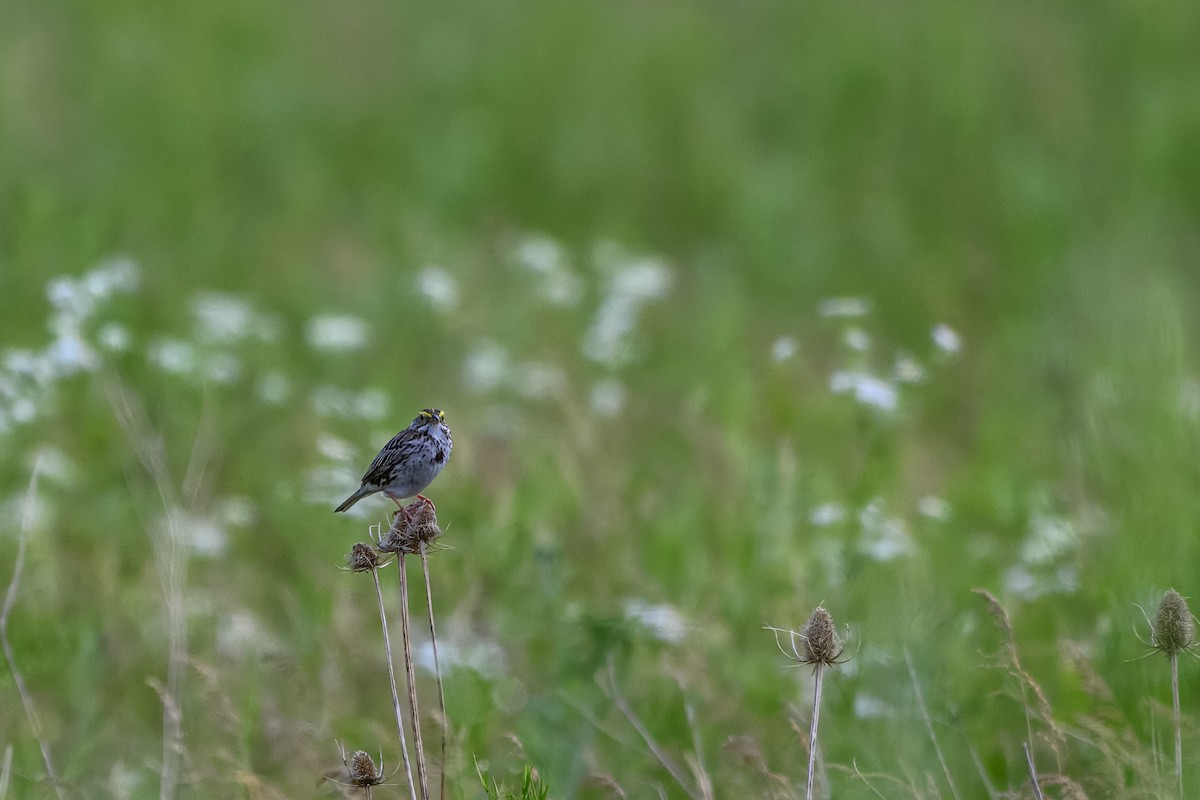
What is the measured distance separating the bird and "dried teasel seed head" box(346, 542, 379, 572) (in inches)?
11.5

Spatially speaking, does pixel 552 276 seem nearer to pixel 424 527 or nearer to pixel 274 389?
pixel 274 389

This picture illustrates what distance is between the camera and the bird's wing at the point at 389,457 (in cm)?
249

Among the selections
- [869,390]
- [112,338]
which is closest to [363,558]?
[869,390]

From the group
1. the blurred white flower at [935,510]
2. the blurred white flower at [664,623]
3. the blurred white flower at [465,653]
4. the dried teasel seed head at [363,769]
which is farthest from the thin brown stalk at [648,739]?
the blurred white flower at [935,510]

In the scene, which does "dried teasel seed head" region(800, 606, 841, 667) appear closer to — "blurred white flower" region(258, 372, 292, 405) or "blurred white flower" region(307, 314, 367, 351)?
"blurred white flower" region(258, 372, 292, 405)

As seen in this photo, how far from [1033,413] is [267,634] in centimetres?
349

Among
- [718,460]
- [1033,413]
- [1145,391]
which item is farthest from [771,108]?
[1145,391]

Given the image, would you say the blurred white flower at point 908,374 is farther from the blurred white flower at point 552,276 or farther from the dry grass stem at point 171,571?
the dry grass stem at point 171,571

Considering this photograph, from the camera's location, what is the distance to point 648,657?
3.96m

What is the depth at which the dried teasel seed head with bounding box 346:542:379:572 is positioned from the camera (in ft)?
6.89

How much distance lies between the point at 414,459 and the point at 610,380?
3.57m

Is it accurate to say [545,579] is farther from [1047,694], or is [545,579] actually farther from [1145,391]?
[1145,391]

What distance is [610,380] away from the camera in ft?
19.7

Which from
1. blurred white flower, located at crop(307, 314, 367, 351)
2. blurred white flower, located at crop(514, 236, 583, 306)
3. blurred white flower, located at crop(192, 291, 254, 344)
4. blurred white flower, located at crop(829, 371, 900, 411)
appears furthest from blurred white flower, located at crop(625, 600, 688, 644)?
blurred white flower, located at crop(514, 236, 583, 306)
